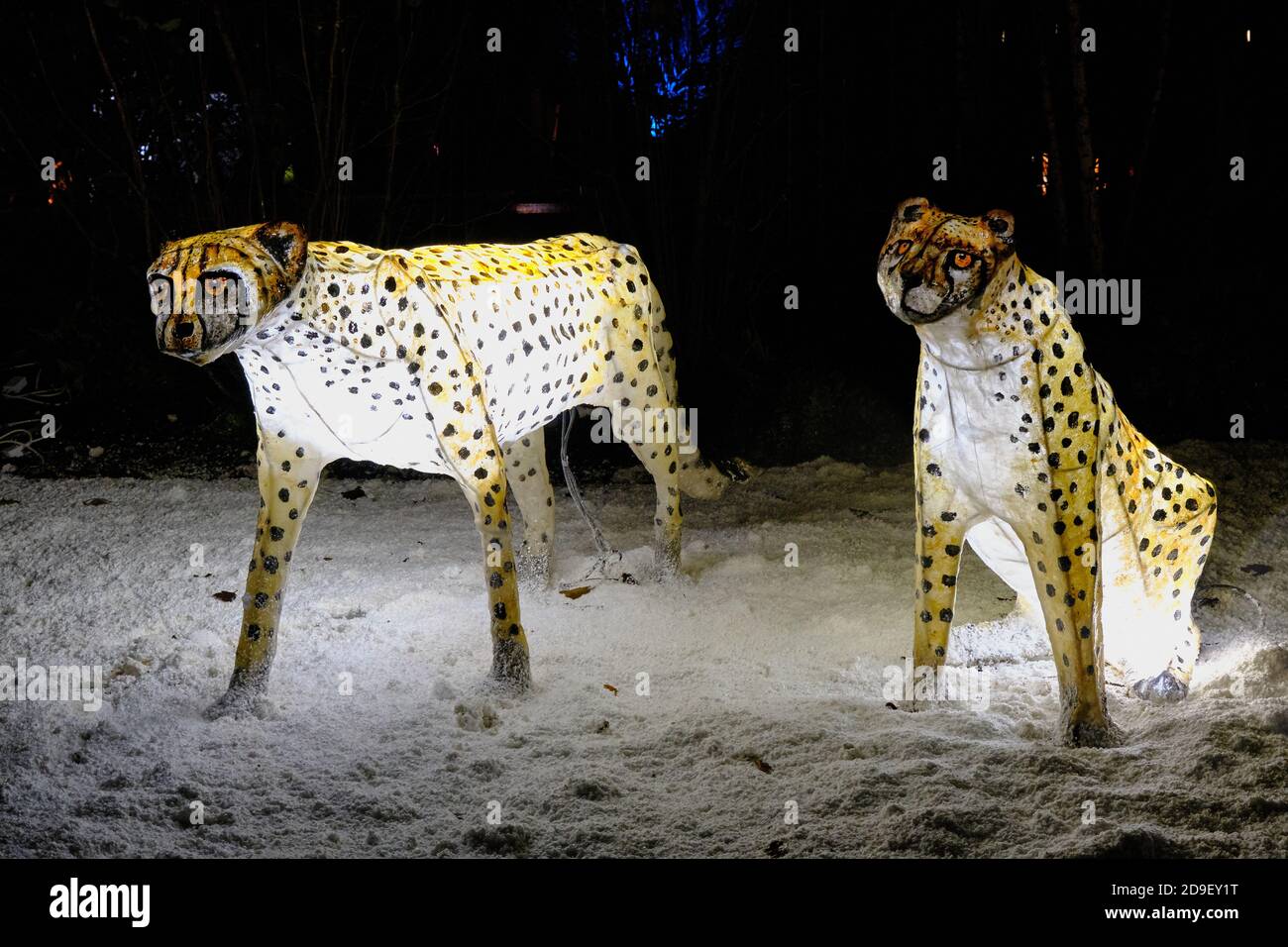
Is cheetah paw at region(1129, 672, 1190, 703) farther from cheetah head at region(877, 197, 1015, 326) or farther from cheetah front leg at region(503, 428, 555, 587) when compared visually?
cheetah front leg at region(503, 428, 555, 587)

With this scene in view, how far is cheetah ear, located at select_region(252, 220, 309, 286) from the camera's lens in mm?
3898

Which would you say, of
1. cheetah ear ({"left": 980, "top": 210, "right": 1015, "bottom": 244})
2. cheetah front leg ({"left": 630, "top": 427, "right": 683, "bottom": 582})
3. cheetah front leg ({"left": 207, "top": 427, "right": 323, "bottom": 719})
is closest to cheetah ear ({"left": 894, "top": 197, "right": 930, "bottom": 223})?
cheetah ear ({"left": 980, "top": 210, "right": 1015, "bottom": 244})

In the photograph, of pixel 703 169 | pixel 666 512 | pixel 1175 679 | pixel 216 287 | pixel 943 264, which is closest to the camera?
pixel 943 264

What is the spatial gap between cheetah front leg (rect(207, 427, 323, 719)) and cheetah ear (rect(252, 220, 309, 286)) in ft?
2.06

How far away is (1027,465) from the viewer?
369cm

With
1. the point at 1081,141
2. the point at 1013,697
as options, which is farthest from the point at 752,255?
the point at 1013,697

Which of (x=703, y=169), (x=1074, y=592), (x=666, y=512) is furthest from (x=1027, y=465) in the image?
(x=703, y=169)

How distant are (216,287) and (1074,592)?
274 centimetres

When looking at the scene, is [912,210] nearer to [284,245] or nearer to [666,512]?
[284,245]

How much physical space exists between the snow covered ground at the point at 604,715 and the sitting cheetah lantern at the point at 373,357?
0.46 meters

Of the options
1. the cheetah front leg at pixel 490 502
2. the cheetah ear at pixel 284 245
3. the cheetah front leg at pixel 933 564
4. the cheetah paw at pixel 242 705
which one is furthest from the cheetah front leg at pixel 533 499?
the cheetah front leg at pixel 933 564

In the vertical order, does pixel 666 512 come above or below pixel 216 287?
below

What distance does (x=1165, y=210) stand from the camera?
30.6 ft

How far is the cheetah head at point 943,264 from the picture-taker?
343cm
